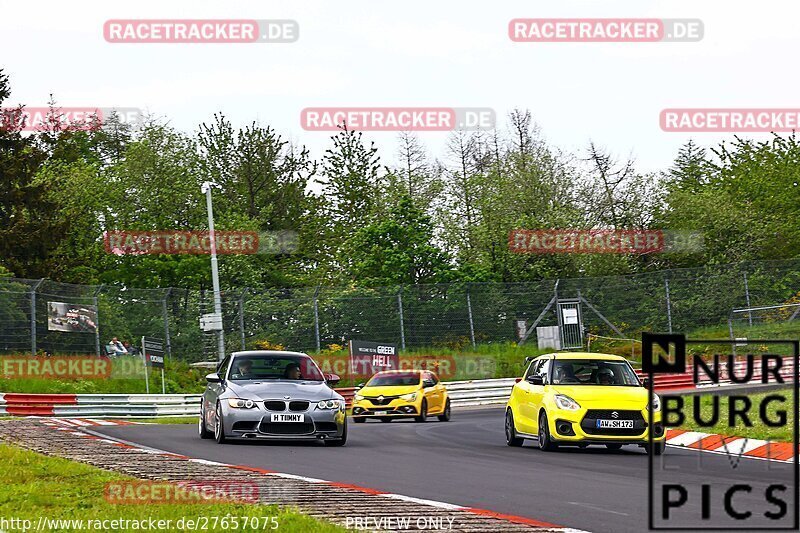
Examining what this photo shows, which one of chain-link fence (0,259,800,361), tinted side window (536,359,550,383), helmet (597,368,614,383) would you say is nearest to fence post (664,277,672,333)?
chain-link fence (0,259,800,361)

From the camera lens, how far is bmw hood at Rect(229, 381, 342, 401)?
62.0ft

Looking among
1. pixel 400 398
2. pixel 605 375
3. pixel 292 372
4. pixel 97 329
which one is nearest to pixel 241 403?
pixel 292 372

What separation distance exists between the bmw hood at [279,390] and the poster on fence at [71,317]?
1735cm

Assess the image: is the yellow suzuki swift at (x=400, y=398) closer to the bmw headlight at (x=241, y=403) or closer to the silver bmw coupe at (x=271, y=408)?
the silver bmw coupe at (x=271, y=408)

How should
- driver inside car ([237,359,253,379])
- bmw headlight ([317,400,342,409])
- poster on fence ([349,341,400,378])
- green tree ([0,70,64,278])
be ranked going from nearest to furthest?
bmw headlight ([317,400,342,409])
driver inside car ([237,359,253,379])
poster on fence ([349,341,400,378])
green tree ([0,70,64,278])

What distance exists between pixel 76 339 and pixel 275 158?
36.1 meters

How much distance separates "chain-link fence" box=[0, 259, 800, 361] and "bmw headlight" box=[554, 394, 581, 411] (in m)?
20.2

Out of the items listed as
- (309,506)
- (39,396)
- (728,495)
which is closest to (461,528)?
(309,506)

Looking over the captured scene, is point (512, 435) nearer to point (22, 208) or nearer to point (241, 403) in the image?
point (241, 403)

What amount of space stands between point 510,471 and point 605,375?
4.77 metres

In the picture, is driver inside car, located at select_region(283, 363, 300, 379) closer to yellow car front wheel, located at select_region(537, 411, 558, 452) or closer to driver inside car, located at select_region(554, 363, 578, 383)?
yellow car front wheel, located at select_region(537, 411, 558, 452)

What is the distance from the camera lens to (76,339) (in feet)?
118

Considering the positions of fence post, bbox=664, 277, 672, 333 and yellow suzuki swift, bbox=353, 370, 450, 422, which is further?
fence post, bbox=664, 277, 672, 333

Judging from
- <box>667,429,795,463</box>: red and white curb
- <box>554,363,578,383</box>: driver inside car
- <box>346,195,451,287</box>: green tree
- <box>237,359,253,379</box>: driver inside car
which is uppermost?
<box>346,195,451,287</box>: green tree
